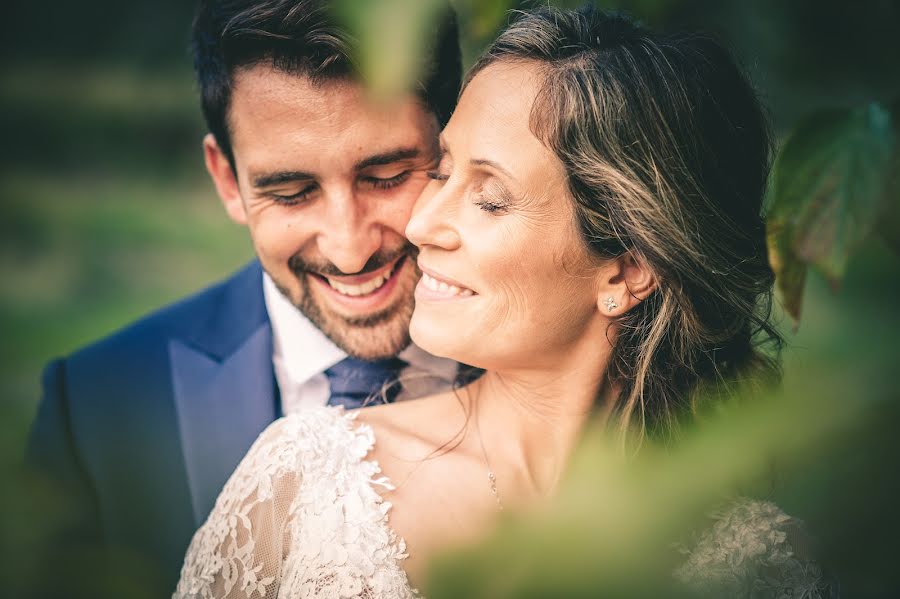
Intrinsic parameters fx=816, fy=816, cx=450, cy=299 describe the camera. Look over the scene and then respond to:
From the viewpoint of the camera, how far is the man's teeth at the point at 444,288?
7.42 ft

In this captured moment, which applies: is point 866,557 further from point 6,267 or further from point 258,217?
point 6,267

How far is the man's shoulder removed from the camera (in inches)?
128

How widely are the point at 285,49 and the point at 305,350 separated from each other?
1.11 m

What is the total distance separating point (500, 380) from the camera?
101 inches

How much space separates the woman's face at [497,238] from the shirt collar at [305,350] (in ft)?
2.56

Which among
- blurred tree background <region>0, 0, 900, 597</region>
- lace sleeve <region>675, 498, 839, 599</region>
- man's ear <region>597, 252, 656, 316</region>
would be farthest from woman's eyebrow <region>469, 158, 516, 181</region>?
lace sleeve <region>675, 498, 839, 599</region>

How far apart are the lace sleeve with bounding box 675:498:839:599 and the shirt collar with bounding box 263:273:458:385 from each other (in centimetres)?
108

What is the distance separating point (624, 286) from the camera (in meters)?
2.37

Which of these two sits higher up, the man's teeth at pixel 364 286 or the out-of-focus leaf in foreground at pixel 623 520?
the out-of-focus leaf in foreground at pixel 623 520

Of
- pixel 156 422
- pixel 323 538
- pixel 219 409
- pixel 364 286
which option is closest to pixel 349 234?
pixel 364 286

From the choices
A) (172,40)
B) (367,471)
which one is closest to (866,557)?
(367,471)

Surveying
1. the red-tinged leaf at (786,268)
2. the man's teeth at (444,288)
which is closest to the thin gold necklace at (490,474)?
the man's teeth at (444,288)

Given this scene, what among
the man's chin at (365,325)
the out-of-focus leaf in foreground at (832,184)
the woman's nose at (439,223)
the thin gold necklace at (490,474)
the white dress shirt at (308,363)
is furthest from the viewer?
the white dress shirt at (308,363)

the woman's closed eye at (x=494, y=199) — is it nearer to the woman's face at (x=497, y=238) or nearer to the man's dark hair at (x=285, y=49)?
the woman's face at (x=497, y=238)
